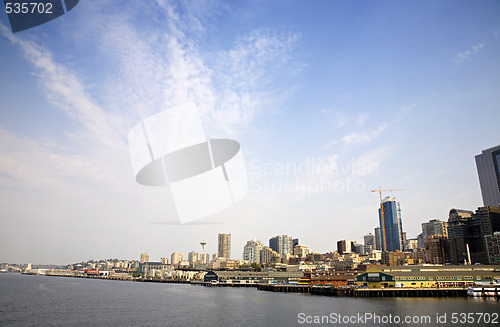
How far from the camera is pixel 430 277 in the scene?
50906 millimetres

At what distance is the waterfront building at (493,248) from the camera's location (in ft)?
306

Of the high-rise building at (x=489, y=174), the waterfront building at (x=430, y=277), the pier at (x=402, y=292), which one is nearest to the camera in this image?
the pier at (x=402, y=292)

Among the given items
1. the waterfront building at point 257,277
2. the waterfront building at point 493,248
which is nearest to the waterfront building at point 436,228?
the waterfront building at point 493,248

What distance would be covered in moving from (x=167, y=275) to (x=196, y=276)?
1946 centimetres

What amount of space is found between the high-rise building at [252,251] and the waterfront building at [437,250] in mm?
72449

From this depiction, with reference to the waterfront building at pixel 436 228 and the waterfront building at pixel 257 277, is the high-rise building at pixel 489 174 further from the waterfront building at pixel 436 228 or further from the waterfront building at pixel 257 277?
the waterfront building at pixel 257 277

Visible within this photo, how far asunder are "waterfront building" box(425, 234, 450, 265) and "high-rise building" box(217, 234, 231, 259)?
4088 inches

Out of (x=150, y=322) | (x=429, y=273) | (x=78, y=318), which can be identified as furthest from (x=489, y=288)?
(x=78, y=318)

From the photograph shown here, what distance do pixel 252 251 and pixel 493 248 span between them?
9503cm

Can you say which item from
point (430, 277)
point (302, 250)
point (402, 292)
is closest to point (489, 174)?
point (302, 250)

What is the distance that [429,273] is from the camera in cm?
5162

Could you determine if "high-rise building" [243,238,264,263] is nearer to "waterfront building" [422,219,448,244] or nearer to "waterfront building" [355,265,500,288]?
"waterfront building" [422,219,448,244]

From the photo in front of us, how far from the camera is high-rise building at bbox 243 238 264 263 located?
15882cm

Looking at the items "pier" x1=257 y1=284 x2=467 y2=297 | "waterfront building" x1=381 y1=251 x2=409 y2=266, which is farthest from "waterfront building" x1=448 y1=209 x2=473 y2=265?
"pier" x1=257 y1=284 x2=467 y2=297
